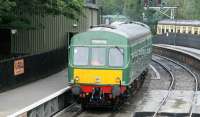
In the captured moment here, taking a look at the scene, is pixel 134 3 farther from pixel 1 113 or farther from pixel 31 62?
pixel 1 113

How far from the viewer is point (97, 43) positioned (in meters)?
20.5

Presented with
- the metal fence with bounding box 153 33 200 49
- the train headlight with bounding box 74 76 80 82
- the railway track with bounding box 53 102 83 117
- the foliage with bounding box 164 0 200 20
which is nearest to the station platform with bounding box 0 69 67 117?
the railway track with bounding box 53 102 83 117

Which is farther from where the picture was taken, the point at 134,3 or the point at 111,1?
the point at 111,1

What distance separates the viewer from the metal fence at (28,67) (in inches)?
874

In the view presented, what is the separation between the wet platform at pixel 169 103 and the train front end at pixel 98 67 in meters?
1.47

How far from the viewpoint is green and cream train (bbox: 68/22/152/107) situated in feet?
65.9

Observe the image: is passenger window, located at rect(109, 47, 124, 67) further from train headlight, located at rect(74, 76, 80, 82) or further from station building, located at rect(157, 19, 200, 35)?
station building, located at rect(157, 19, 200, 35)

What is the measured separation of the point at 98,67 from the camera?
66.5 feet

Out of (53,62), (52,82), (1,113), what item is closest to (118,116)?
(1,113)

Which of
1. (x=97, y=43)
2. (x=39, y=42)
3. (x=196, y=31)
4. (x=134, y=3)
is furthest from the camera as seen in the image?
(x=134, y=3)

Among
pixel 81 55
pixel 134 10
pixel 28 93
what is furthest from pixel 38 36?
pixel 134 10

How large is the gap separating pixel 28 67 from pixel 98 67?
556 centimetres

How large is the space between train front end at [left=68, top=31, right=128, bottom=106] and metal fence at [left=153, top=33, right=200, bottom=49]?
33.2 meters

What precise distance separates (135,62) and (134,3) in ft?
212
